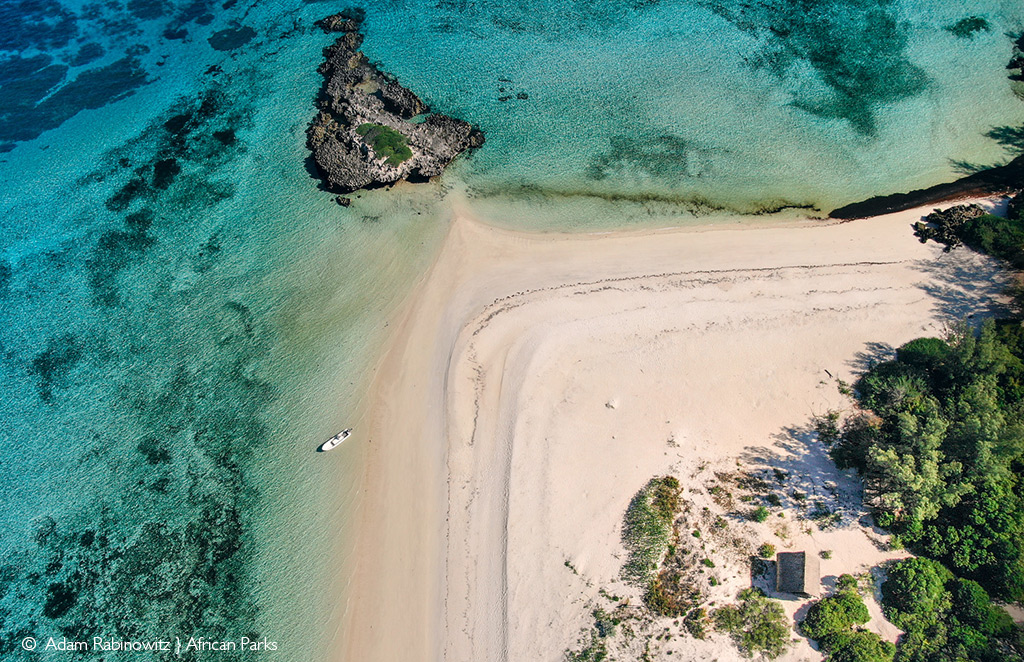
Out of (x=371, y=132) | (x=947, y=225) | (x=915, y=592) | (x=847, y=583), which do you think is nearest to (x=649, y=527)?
(x=847, y=583)

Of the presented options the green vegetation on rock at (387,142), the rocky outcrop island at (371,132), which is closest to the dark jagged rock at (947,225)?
the rocky outcrop island at (371,132)

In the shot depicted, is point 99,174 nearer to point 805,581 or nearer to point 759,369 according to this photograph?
point 759,369

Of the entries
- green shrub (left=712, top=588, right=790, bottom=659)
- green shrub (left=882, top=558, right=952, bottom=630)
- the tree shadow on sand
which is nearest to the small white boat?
green shrub (left=712, top=588, right=790, bottom=659)

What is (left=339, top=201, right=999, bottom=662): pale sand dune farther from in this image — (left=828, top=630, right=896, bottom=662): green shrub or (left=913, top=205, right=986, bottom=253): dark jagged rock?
(left=828, top=630, right=896, bottom=662): green shrub

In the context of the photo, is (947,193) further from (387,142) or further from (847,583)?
(387,142)

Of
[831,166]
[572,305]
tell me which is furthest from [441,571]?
[831,166]

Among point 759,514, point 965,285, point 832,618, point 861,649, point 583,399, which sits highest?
point 965,285
